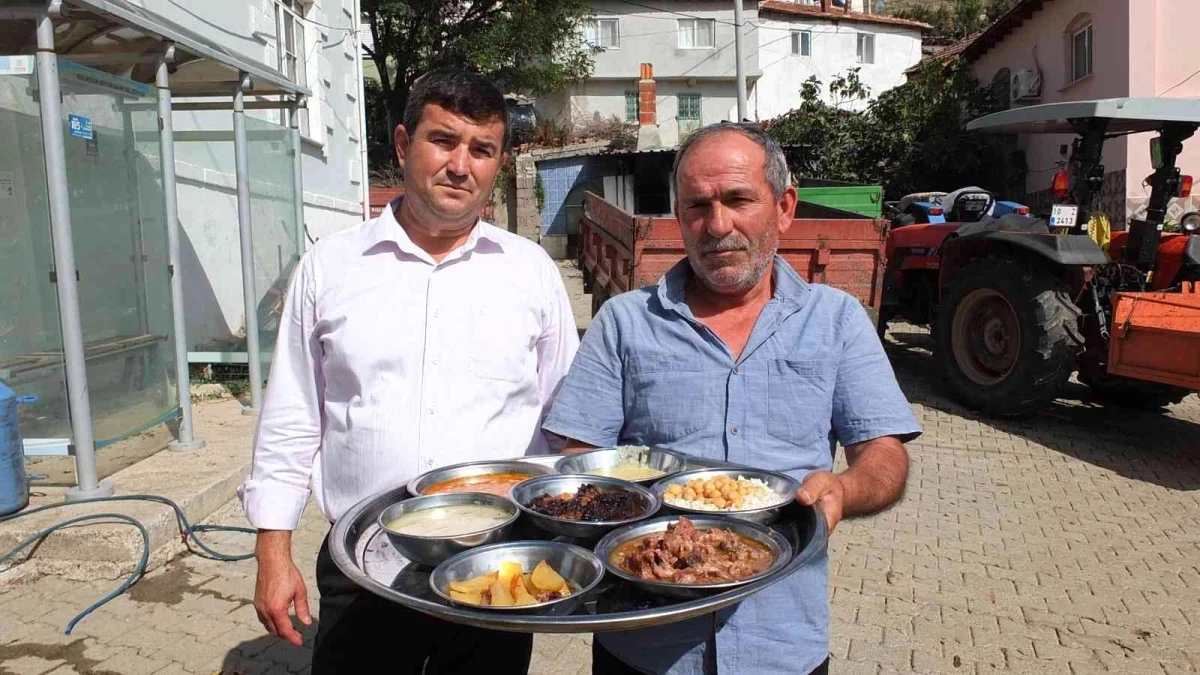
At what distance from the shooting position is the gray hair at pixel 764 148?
209cm

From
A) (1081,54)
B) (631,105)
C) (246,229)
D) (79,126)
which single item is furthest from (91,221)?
(631,105)

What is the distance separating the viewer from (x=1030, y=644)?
11.0 ft

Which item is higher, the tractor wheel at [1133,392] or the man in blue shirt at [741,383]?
the man in blue shirt at [741,383]

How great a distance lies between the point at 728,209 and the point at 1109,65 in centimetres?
1612

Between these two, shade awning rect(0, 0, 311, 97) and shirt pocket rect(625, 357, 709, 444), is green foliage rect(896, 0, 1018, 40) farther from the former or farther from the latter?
shirt pocket rect(625, 357, 709, 444)

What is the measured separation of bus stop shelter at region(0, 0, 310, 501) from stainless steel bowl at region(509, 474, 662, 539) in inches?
137

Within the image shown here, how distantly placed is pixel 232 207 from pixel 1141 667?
7796 millimetres

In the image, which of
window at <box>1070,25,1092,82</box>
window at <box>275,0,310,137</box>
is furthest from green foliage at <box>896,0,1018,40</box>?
window at <box>275,0,310,137</box>

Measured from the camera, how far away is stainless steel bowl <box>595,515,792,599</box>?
4.91 ft

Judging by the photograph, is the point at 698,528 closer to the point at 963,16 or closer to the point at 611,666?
the point at 611,666

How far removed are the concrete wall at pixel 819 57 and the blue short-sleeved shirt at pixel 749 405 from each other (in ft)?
103

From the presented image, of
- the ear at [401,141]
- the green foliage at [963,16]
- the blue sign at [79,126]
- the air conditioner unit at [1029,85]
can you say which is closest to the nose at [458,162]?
the ear at [401,141]

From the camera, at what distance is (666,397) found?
2061mm

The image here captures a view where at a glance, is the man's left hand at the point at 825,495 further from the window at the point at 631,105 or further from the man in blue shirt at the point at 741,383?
the window at the point at 631,105
